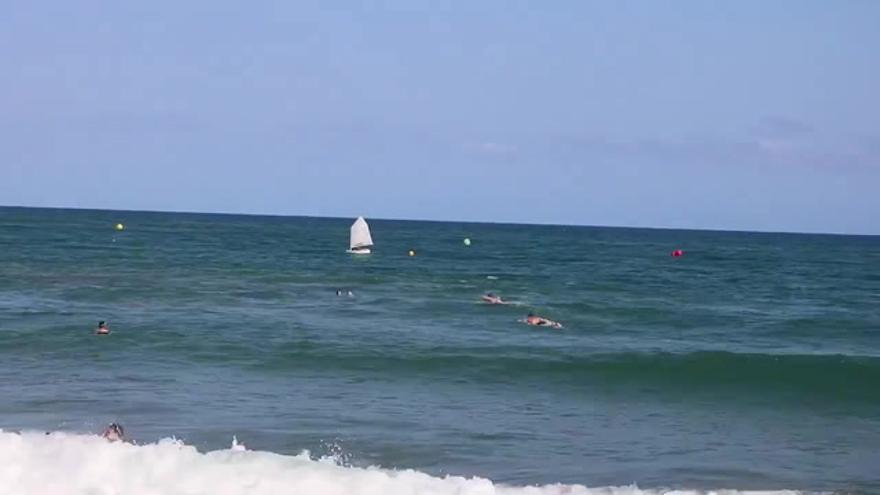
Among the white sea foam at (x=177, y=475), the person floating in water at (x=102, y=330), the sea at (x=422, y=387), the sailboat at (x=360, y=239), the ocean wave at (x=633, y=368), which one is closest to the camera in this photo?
the white sea foam at (x=177, y=475)

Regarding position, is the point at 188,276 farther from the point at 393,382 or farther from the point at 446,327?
the point at 393,382

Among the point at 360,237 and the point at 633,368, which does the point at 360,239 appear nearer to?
the point at 360,237

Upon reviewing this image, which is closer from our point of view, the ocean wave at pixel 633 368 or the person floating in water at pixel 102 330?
the ocean wave at pixel 633 368

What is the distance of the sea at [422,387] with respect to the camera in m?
14.6

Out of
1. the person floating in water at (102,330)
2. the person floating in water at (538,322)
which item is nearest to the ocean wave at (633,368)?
the person floating in water at (102,330)

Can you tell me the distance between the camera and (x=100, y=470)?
13586mm

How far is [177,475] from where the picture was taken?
45.2 feet

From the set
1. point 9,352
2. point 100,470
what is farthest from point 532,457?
point 9,352

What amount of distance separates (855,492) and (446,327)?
17909 millimetres

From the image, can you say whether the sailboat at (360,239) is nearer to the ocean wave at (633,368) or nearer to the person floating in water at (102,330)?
the person floating in water at (102,330)

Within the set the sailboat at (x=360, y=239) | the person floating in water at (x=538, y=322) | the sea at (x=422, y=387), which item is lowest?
the sea at (x=422, y=387)

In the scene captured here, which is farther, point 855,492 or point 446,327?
point 446,327

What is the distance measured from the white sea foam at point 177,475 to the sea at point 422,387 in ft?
0.10

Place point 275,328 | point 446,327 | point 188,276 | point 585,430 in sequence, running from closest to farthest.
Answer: point 585,430 < point 275,328 < point 446,327 < point 188,276
